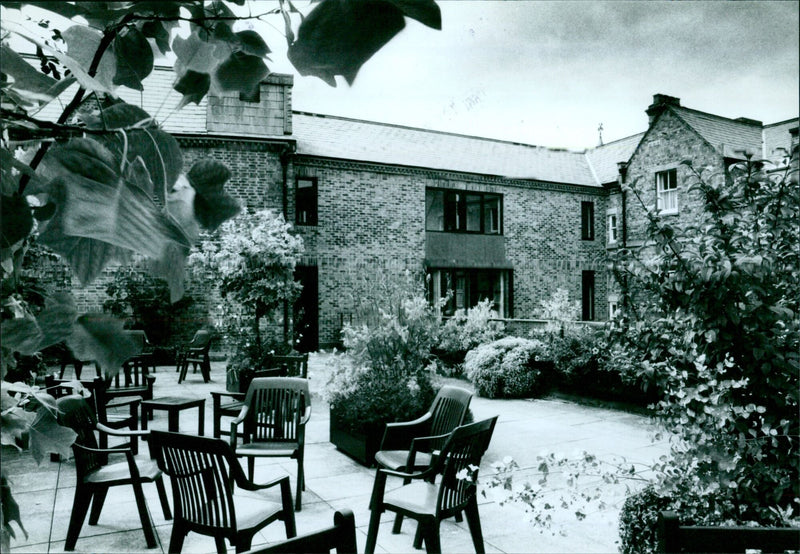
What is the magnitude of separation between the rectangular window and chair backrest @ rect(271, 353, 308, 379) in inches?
568

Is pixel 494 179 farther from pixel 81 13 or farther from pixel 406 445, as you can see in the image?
pixel 81 13

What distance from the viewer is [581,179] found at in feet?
69.9

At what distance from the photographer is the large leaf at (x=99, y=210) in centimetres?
39

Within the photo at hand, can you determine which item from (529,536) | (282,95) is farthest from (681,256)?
(282,95)

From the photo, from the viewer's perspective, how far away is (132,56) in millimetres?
681

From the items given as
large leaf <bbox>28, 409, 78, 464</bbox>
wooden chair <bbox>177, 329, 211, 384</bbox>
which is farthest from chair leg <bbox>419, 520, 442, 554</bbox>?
wooden chair <bbox>177, 329, 211, 384</bbox>

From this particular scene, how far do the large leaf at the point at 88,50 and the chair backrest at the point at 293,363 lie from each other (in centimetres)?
728

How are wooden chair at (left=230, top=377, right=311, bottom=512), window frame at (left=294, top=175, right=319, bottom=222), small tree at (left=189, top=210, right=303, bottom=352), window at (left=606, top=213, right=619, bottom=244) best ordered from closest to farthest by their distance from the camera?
wooden chair at (left=230, top=377, right=311, bottom=512) < small tree at (left=189, top=210, right=303, bottom=352) < window frame at (left=294, top=175, right=319, bottom=222) < window at (left=606, top=213, right=619, bottom=244)

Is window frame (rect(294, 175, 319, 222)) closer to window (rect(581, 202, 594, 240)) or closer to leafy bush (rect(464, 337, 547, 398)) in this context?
Result: leafy bush (rect(464, 337, 547, 398))

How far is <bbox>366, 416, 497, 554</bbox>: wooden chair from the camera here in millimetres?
3381

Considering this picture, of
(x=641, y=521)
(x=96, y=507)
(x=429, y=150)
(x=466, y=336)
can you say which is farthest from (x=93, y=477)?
(x=429, y=150)

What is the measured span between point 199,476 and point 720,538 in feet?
8.83

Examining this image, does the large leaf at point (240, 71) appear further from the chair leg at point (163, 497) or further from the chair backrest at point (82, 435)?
the chair leg at point (163, 497)

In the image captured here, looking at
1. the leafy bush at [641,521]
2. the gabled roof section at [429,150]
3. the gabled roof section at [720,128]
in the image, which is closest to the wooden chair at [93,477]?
the leafy bush at [641,521]
